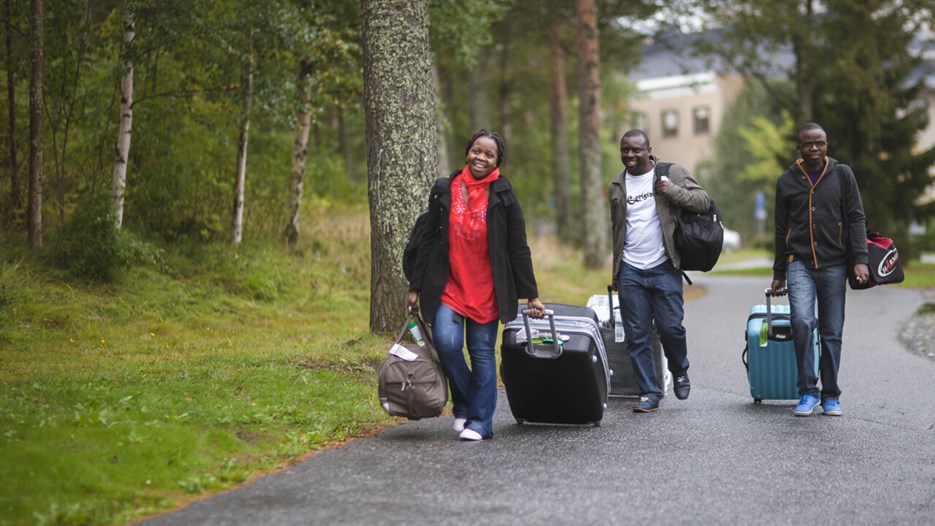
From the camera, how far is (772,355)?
950cm

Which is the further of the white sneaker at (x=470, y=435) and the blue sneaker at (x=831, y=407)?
the blue sneaker at (x=831, y=407)

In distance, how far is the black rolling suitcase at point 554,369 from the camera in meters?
8.05

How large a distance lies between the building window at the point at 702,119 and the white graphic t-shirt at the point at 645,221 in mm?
79067

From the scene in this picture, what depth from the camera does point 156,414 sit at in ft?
24.9

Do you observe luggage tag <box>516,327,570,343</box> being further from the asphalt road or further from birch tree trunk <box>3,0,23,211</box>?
birch tree trunk <box>3,0,23,211</box>

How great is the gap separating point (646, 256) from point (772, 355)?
1285 millimetres

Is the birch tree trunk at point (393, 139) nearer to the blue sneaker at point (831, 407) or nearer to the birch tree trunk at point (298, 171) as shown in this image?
the blue sneaker at point (831, 407)

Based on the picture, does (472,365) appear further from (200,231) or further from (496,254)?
(200,231)

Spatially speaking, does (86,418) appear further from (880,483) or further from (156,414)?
(880,483)

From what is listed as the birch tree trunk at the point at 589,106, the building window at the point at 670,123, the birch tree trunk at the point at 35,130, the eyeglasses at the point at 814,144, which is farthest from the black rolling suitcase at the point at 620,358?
the building window at the point at 670,123

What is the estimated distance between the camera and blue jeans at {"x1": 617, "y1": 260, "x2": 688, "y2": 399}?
9.16 meters

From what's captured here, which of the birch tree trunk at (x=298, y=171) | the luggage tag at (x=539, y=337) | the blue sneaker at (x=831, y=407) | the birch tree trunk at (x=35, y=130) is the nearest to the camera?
the luggage tag at (x=539, y=337)

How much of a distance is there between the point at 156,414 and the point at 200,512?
2.07 meters

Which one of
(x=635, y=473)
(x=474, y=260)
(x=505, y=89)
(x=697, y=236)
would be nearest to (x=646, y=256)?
(x=697, y=236)
